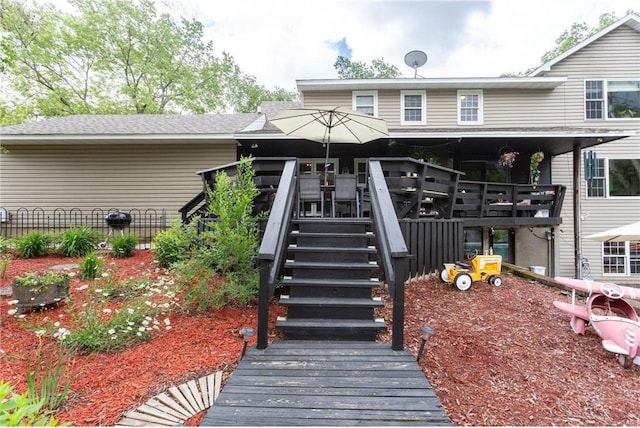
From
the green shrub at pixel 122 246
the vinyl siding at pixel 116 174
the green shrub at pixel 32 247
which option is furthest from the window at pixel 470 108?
the green shrub at pixel 32 247

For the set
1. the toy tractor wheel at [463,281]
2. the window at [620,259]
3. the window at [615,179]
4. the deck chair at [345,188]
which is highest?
the window at [615,179]

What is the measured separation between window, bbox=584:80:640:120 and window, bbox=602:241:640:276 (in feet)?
13.9

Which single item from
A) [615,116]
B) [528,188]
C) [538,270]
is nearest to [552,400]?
[528,188]

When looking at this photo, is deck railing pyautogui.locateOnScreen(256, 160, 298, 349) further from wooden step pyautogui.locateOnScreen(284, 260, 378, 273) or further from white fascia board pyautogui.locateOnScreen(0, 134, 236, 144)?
white fascia board pyautogui.locateOnScreen(0, 134, 236, 144)

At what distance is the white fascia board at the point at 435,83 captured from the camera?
9250mm

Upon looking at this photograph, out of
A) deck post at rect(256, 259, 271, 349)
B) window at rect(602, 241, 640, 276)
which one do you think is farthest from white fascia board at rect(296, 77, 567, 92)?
deck post at rect(256, 259, 271, 349)

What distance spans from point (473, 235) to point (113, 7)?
20.8 m

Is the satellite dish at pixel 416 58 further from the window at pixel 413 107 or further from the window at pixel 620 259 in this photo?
the window at pixel 620 259

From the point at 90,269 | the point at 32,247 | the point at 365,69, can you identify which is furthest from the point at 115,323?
the point at 365,69

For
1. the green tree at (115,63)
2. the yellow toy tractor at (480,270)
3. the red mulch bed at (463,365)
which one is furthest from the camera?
the green tree at (115,63)

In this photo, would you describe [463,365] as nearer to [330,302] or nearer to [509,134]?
[330,302]

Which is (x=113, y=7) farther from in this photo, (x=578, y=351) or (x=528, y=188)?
(x=578, y=351)

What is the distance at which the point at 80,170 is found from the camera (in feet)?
29.8

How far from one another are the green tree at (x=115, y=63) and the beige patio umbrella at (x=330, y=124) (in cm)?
1266
